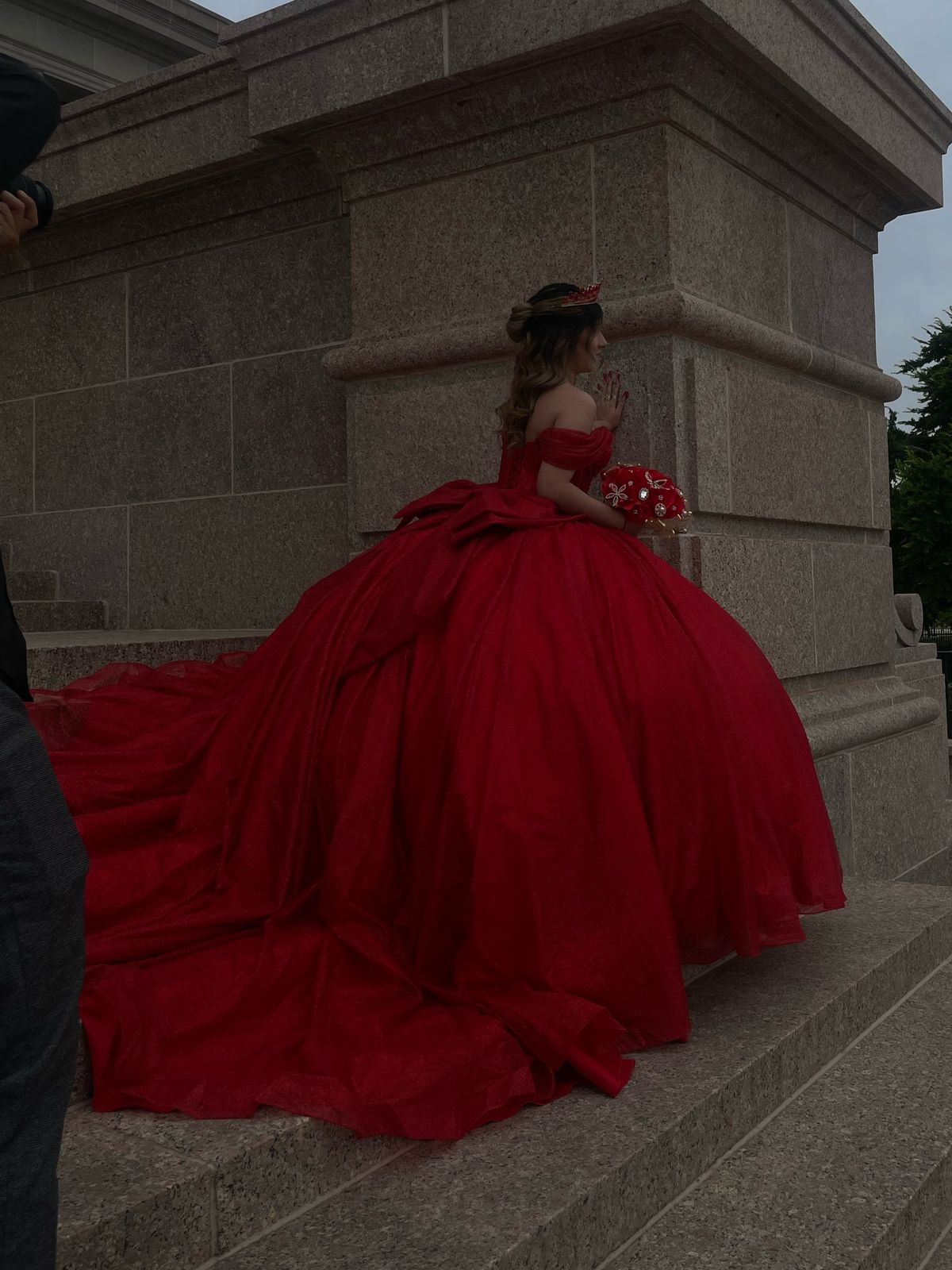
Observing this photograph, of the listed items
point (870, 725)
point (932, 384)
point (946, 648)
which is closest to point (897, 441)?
point (932, 384)

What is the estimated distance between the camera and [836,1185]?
2914 millimetres

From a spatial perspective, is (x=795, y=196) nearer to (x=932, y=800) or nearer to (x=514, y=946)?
(x=932, y=800)

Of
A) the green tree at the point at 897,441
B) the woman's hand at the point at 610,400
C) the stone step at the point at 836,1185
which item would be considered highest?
the green tree at the point at 897,441

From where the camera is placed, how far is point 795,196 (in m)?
5.84

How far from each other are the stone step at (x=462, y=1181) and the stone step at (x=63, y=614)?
4440 mm

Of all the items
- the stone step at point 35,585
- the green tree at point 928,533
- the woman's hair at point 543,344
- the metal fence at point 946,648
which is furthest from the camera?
the green tree at point 928,533

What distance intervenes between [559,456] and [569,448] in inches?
1.8

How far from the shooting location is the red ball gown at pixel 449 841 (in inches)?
114

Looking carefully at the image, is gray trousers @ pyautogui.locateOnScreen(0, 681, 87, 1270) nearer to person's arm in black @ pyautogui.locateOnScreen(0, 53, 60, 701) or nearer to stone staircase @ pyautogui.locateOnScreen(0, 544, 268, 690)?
person's arm in black @ pyautogui.locateOnScreen(0, 53, 60, 701)

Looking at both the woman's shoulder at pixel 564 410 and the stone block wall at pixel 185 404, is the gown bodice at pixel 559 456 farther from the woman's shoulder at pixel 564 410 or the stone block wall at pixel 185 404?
the stone block wall at pixel 185 404

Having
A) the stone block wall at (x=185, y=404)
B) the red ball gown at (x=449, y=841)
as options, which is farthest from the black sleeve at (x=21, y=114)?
Result: the stone block wall at (x=185, y=404)

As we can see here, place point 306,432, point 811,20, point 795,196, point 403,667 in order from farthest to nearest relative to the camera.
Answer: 1. point 306,432
2. point 795,196
3. point 811,20
4. point 403,667

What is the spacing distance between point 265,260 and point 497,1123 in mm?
4698

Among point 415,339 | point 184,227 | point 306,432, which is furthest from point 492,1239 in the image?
point 184,227
